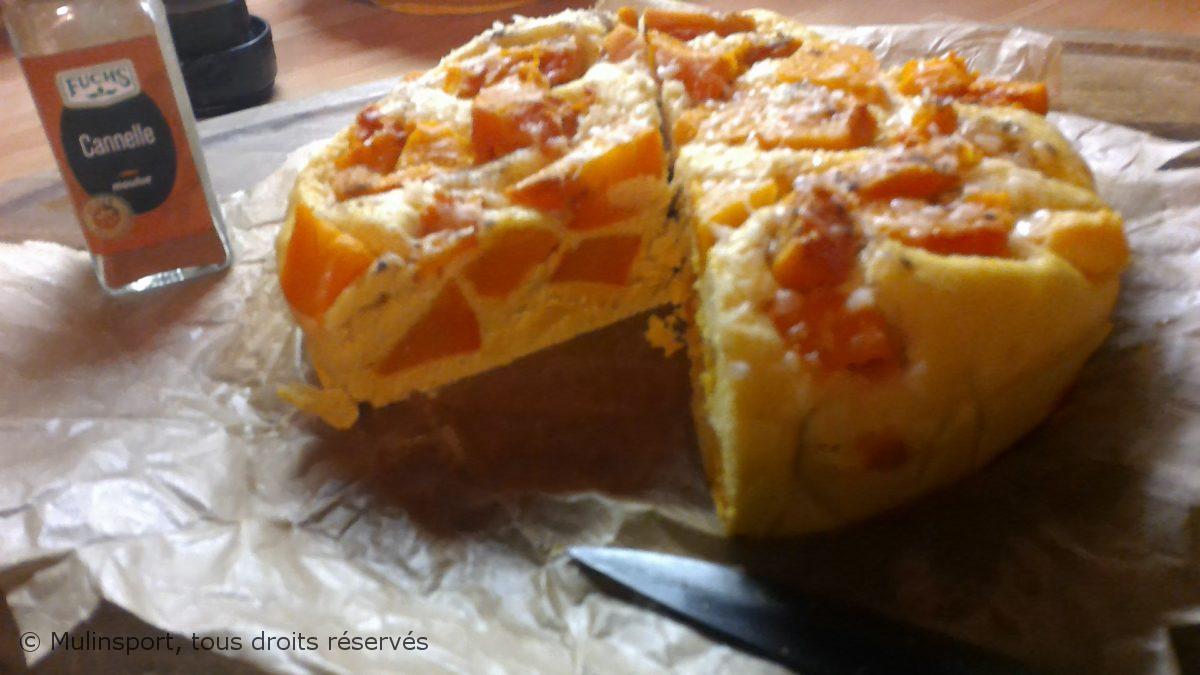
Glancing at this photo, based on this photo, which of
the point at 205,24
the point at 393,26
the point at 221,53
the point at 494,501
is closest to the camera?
the point at 494,501

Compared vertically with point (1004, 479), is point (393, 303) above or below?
above

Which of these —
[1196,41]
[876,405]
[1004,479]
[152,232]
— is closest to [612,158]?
[876,405]

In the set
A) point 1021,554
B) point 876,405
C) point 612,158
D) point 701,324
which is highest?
point 612,158

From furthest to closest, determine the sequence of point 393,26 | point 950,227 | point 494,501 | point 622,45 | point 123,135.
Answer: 1. point 393,26
2. point 622,45
3. point 123,135
4. point 494,501
5. point 950,227

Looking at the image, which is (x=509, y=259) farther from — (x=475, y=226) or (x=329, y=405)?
(x=329, y=405)

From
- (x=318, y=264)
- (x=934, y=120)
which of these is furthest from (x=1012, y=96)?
(x=318, y=264)

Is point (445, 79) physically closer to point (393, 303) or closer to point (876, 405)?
point (393, 303)

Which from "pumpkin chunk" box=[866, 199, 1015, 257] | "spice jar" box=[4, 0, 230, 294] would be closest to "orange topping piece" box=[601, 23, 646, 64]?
"pumpkin chunk" box=[866, 199, 1015, 257]
